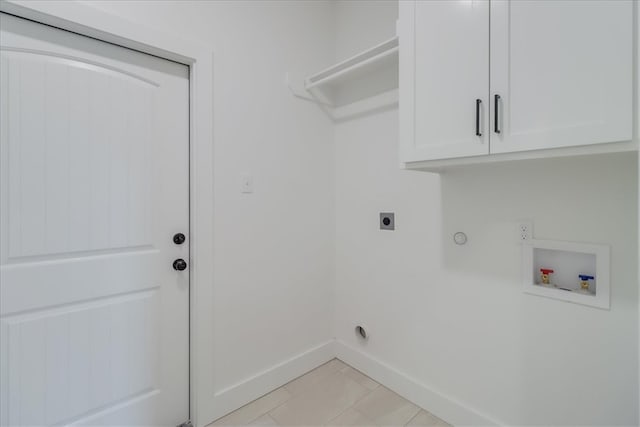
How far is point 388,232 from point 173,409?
159 cm

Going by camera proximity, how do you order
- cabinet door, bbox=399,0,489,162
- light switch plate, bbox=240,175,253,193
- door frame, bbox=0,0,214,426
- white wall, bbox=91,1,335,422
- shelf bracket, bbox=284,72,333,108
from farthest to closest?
shelf bracket, bbox=284,72,333,108
light switch plate, bbox=240,175,253,193
white wall, bbox=91,1,335,422
door frame, bbox=0,0,214,426
cabinet door, bbox=399,0,489,162

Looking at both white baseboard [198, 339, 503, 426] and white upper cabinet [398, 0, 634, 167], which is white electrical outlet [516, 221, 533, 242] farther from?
white baseboard [198, 339, 503, 426]

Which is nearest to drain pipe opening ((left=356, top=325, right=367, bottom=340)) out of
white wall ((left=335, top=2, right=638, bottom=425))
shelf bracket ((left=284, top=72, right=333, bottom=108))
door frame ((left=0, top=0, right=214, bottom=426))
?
white wall ((left=335, top=2, right=638, bottom=425))

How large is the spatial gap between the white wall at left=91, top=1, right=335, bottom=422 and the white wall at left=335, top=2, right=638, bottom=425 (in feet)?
0.67

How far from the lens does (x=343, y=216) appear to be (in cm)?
224

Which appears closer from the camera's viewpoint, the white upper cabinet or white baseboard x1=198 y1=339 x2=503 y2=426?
the white upper cabinet

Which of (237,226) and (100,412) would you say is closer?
(100,412)

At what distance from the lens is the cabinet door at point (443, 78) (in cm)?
113

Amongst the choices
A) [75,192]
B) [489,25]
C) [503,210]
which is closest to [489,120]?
[489,25]

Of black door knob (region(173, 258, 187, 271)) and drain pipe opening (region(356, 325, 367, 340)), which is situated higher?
black door knob (region(173, 258, 187, 271))

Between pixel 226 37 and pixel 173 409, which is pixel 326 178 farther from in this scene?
pixel 173 409

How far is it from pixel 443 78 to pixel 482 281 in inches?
39.6

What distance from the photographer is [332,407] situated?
1.73 m

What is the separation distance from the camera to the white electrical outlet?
1.34 meters
